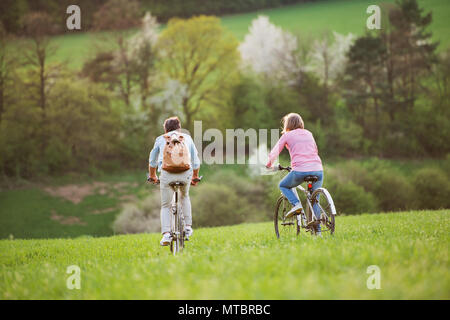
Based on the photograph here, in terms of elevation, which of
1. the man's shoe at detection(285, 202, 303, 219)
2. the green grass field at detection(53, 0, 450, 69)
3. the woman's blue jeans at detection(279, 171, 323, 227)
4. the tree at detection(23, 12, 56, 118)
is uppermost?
the green grass field at detection(53, 0, 450, 69)

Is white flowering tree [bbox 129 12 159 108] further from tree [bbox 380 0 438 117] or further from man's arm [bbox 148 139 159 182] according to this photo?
man's arm [bbox 148 139 159 182]

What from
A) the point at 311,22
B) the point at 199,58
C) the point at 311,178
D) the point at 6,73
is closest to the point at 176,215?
the point at 311,178

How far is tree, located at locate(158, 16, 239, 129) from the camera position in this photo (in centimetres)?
5109

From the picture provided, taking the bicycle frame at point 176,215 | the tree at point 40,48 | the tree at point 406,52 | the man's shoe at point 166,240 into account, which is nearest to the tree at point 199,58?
the tree at point 40,48

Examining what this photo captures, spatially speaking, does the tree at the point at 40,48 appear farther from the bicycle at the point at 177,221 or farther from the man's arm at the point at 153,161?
the bicycle at the point at 177,221

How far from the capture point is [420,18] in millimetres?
49875

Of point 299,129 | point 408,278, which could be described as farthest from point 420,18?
point 408,278

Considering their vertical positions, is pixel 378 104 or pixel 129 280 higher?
pixel 378 104

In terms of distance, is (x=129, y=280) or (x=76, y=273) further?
(x=76, y=273)

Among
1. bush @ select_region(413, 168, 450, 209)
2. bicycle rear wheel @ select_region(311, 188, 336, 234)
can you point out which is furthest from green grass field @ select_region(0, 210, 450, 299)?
bush @ select_region(413, 168, 450, 209)
